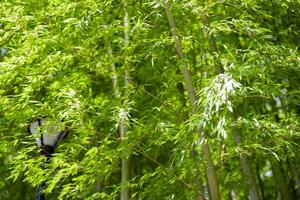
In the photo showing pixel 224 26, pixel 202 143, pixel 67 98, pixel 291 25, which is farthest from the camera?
pixel 291 25

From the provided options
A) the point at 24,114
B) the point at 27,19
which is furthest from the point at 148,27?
the point at 24,114

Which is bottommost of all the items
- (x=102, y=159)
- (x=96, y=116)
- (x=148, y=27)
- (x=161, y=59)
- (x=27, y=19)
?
(x=102, y=159)

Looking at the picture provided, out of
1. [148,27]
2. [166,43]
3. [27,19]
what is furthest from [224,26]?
[27,19]

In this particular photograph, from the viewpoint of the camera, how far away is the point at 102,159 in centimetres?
266

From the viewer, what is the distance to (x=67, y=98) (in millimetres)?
2662

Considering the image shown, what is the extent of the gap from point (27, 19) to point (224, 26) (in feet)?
4.49

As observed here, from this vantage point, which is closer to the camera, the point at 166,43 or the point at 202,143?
the point at 202,143

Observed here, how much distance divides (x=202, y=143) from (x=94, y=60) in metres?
1.00

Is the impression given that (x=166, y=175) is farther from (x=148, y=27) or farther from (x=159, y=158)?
(x=159, y=158)

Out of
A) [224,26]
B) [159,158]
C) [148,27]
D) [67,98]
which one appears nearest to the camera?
[224,26]

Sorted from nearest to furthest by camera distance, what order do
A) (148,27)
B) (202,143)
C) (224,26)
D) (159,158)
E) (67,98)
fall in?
(202,143) < (224,26) < (67,98) < (148,27) < (159,158)

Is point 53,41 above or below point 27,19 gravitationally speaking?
below

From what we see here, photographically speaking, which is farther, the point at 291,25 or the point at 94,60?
the point at 291,25

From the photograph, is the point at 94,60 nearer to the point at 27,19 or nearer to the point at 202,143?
the point at 27,19
